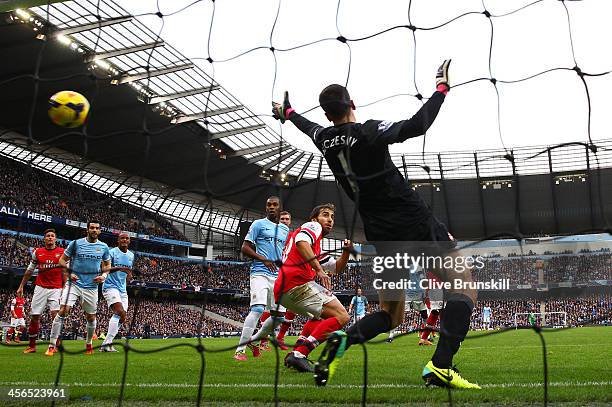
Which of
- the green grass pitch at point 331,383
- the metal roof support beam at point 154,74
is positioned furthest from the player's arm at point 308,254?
the metal roof support beam at point 154,74

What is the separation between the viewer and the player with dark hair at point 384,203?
3670 mm


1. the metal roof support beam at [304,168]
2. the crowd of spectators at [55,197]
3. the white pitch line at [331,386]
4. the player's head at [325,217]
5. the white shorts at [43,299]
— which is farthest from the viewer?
the metal roof support beam at [304,168]

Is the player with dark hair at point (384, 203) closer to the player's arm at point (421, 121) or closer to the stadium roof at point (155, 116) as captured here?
the player's arm at point (421, 121)

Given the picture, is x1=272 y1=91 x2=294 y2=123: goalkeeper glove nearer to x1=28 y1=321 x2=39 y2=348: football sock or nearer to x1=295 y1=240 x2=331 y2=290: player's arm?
x1=295 y1=240 x2=331 y2=290: player's arm

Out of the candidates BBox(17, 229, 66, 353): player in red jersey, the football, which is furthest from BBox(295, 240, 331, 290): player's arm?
BBox(17, 229, 66, 353): player in red jersey

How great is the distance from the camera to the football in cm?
543

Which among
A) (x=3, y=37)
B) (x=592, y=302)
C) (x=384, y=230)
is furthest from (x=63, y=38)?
(x=592, y=302)

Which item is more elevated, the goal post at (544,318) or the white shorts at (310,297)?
the goal post at (544,318)

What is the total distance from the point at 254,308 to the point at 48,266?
3.74 m

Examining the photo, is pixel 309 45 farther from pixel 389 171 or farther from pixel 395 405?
pixel 395 405

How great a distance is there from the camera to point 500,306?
2653cm

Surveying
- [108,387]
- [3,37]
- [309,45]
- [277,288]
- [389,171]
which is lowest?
[108,387]

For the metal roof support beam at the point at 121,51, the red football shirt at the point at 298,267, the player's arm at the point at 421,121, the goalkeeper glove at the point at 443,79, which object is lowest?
the red football shirt at the point at 298,267

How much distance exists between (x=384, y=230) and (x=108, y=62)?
74.5ft
